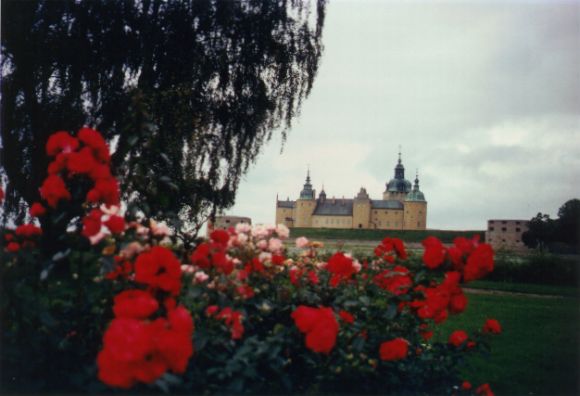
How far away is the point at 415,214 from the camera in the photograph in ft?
269

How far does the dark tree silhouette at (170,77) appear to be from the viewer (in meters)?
8.52

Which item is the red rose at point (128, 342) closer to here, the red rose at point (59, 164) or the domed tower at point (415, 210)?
the red rose at point (59, 164)

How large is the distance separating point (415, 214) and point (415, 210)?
0.59 m

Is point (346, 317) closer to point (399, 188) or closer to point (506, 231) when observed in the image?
point (506, 231)

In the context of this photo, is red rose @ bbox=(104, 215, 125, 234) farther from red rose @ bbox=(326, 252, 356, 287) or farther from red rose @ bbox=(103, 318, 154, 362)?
red rose @ bbox=(326, 252, 356, 287)

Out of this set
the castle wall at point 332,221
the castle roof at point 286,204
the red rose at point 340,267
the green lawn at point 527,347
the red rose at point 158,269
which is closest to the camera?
the red rose at point 158,269

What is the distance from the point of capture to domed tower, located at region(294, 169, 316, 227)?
87125mm

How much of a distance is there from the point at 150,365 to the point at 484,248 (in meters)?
1.92

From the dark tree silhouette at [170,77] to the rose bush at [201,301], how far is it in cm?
468

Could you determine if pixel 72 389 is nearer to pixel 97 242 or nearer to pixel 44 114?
pixel 97 242

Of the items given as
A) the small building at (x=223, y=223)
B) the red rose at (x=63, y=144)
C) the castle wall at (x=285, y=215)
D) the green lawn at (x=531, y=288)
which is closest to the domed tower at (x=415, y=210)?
the castle wall at (x=285, y=215)

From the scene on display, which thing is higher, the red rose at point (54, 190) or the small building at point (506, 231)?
the small building at point (506, 231)

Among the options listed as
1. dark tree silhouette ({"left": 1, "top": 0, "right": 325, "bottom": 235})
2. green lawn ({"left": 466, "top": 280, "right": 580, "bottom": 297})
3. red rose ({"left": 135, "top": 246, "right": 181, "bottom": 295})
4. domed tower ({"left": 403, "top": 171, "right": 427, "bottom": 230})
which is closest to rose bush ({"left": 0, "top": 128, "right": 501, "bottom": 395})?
red rose ({"left": 135, "top": 246, "right": 181, "bottom": 295})

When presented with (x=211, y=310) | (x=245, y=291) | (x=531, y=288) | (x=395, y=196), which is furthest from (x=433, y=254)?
(x=395, y=196)
